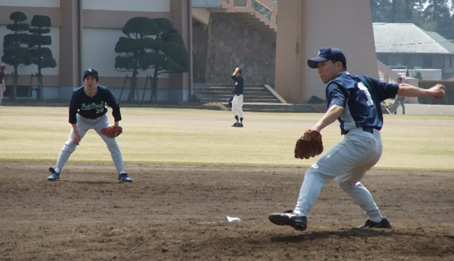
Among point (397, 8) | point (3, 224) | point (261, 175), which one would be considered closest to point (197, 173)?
point (261, 175)

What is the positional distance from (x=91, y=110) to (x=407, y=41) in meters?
98.0

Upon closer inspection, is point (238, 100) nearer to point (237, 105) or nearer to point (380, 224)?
point (237, 105)

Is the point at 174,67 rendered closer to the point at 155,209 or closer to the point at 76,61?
the point at 76,61

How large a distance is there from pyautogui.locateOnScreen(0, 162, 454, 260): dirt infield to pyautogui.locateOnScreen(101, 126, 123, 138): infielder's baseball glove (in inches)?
31.2

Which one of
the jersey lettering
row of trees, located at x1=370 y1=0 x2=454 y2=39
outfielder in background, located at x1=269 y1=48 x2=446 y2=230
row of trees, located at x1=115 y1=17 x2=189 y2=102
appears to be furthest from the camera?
row of trees, located at x1=370 y1=0 x2=454 y2=39

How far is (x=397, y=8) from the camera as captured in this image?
15250 centimetres

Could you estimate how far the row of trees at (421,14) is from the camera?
150625 mm

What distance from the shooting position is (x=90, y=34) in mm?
50562

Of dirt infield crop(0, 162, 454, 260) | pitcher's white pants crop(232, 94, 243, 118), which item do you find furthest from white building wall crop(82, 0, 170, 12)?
dirt infield crop(0, 162, 454, 260)

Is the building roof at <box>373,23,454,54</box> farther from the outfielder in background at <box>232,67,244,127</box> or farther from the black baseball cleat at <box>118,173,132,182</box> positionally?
the black baseball cleat at <box>118,173,132,182</box>

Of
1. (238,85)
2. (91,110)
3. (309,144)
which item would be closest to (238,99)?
(238,85)

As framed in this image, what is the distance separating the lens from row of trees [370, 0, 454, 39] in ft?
494

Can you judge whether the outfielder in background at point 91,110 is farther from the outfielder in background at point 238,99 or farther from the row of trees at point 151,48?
the row of trees at point 151,48

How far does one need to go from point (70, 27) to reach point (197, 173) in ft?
116
